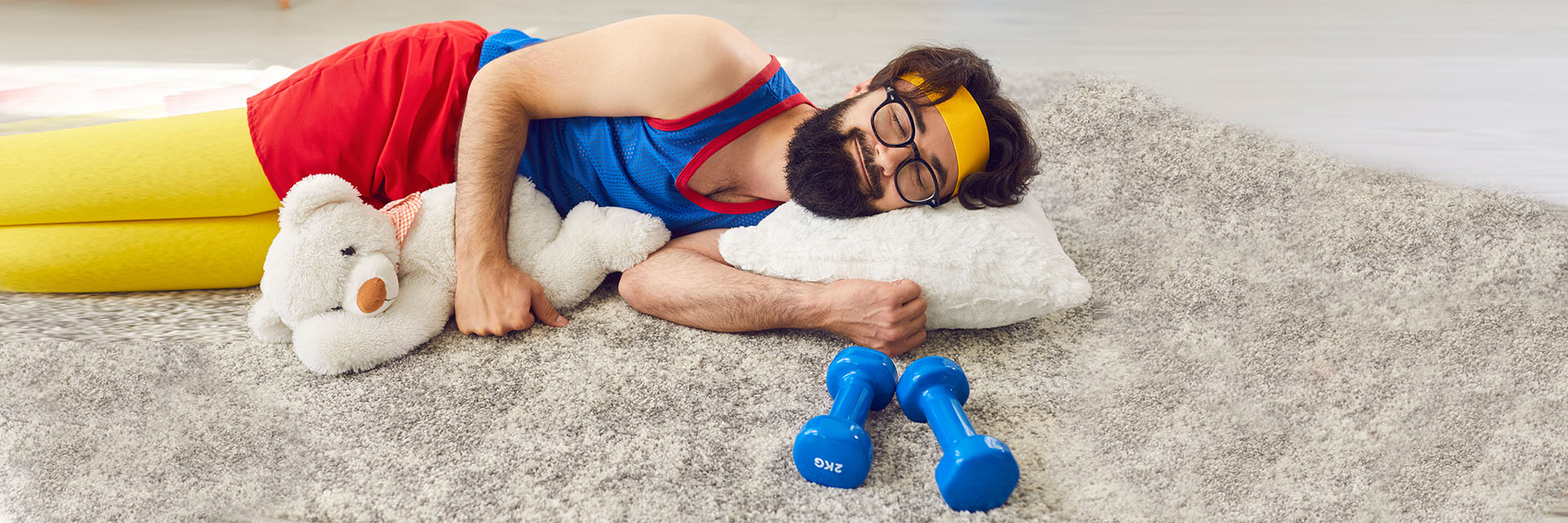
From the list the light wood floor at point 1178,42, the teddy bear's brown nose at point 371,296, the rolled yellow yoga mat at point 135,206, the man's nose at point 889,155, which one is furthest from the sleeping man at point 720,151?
the light wood floor at point 1178,42

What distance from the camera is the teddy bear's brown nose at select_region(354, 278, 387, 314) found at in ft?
3.88

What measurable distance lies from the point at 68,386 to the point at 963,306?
3.80 ft

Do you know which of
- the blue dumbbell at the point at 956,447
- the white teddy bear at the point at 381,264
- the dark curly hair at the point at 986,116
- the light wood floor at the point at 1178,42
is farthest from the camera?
the light wood floor at the point at 1178,42

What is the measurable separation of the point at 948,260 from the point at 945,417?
0.96 ft

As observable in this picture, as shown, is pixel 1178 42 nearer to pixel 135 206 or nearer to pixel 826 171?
pixel 826 171

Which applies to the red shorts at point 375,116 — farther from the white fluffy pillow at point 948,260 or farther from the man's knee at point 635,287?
the white fluffy pillow at point 948,260

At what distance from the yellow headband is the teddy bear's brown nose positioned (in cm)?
80

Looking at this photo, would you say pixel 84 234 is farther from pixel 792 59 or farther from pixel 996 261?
pixel 792 59

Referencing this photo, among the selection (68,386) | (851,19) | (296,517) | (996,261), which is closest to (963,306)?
(996,261)

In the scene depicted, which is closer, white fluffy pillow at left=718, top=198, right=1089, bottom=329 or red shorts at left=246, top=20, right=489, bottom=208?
white fluffy pillow at left=718, top=198, right=1089, bottom=329

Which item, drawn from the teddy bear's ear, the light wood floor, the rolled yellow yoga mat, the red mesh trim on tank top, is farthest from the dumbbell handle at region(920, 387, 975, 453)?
the light wood floor

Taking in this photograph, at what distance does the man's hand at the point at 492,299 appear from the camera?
1.27m

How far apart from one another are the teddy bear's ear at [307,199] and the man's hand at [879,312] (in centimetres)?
68

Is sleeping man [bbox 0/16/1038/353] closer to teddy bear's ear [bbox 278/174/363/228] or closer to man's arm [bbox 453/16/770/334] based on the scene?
man's arm [bbox 453/16/770/334]
